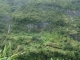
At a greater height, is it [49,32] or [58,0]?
[58,0]

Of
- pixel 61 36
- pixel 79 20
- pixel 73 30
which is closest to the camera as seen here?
pixel 61 36

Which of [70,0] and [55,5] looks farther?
[70,0]

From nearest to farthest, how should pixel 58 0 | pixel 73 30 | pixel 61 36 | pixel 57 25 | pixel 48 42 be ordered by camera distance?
1. pixel 48 42
2. pixel 61 36
3. pixel 73 30
4. pixel 57 25
5. pixel 58 0

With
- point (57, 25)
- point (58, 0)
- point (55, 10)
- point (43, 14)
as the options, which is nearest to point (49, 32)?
point (57, 25)

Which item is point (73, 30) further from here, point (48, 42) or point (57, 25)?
point (48, 42)

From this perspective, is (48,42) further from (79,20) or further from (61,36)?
(79,20)

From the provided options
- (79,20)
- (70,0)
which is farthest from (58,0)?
(79,20)
